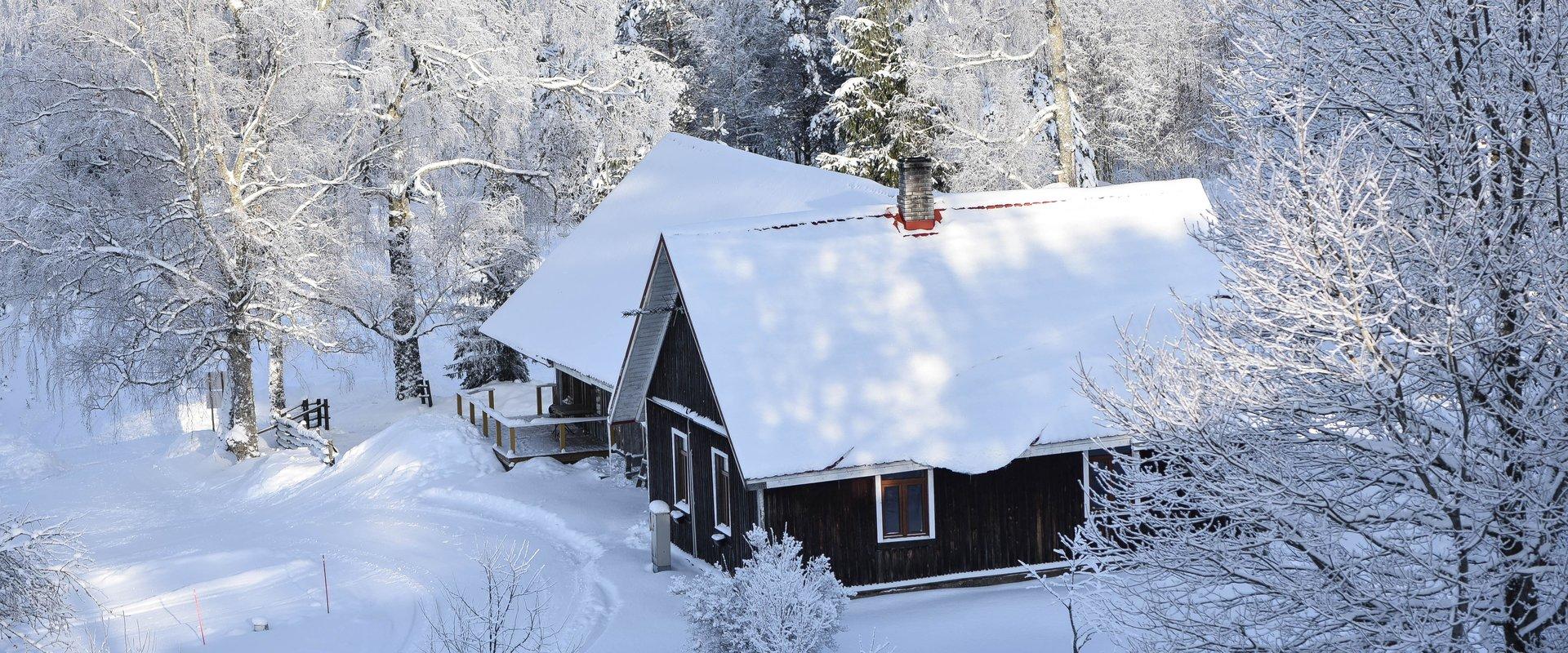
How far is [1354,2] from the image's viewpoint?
8992 mm

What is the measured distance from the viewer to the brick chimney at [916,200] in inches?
683

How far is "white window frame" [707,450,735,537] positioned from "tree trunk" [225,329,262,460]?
15.3m

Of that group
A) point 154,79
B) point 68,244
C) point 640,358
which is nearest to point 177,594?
point 640,358

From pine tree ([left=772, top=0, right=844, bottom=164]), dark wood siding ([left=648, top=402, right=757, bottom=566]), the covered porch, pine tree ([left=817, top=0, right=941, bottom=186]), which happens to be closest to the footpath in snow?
the covered porch

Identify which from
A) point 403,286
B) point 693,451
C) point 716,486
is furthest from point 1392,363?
point 403,286

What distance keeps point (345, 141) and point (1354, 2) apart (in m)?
26.0

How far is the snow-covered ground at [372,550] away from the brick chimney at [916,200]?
17.0 ft

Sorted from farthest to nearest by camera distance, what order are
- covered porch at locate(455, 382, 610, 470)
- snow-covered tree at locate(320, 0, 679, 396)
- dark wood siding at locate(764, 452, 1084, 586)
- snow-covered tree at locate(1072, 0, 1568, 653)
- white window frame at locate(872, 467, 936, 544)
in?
snow-covered tree at locate(320, 0, 679, 396)
covered porch at locate(455, 382, 610, 470)
white window frame at locate(872, 467, 936, 544)
dark wood siding at locate(764, 452, 1084, 586)
snow-covered tree at locate(1072, 0, 1568, 653)

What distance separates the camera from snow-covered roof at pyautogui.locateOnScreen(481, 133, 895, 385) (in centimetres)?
2270

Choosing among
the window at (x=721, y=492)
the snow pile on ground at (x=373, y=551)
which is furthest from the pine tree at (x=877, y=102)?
the window at (x=721, y=492)

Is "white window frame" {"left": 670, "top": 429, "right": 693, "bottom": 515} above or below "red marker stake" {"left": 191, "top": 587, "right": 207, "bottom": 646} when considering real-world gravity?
above

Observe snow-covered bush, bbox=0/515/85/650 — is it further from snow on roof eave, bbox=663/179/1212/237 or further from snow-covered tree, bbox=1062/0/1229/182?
snow-covered tree, bbox=1062/0/1229/182

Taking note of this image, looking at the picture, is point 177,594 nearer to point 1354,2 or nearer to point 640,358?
point 640,358

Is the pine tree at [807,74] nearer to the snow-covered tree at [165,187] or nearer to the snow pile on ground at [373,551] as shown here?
the snow-covered tree at [165,187]
